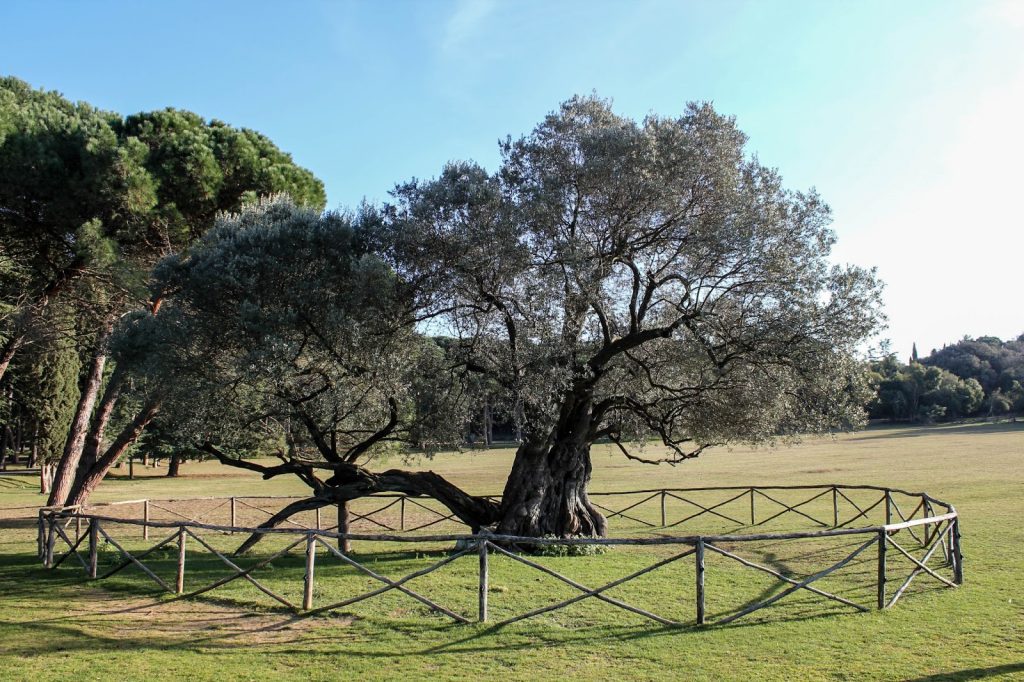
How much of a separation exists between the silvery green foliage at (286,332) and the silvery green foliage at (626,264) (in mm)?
916


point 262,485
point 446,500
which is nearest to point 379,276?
point 446,500

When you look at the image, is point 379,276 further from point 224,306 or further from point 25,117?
point 25,117

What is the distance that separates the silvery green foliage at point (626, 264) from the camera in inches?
547

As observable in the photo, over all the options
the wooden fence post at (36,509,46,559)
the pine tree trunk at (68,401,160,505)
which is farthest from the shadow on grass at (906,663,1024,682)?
the pine tree trunk at (68,401,160,505)

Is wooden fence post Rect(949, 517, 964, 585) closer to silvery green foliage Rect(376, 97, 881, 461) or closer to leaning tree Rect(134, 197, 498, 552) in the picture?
silvery green foliage Rect(376, 97, 881, 461)

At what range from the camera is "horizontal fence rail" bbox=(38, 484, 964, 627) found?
9758 millimetres

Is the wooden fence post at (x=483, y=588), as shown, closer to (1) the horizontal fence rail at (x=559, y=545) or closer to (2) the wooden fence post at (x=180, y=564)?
(1) the horizontal fence rail at (x=559, y=545)

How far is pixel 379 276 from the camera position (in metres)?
13.8

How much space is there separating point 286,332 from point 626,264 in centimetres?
722

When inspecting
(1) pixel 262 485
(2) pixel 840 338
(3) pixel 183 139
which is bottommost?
(1) pixel 262 485

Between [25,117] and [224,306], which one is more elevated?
[25,117]

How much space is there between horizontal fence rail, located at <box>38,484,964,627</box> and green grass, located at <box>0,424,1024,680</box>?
0.23m

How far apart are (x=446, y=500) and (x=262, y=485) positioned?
104 feet

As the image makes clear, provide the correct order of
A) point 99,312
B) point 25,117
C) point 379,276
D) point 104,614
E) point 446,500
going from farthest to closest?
point 99,312 < point 25,117 < point 446,500 < point 379,276 < point 104,614
